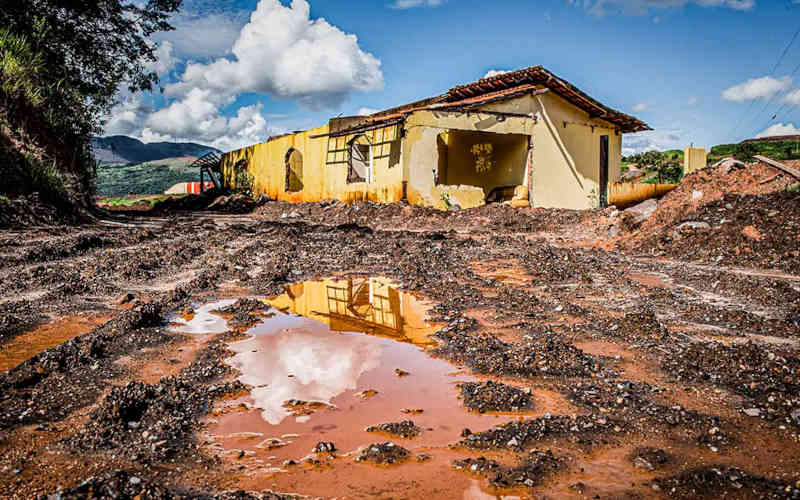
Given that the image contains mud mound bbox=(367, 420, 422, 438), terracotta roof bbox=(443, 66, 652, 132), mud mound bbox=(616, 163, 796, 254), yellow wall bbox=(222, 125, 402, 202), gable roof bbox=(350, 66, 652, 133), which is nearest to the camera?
mud mound bbox=(367, 420, 422, 438)

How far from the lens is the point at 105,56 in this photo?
55.8 ft

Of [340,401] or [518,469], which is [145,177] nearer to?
[340,401]

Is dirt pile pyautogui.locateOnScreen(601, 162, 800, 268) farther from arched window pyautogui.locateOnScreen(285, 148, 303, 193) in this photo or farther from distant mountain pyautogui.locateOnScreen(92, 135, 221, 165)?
distant mountain pyautogui.locateOnScreen(92, 135, 221, 165)

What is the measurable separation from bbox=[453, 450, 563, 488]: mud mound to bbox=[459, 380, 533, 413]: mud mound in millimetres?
482

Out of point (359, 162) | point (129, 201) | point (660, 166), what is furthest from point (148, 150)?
point (660, 166)

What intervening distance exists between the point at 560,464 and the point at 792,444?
114cm

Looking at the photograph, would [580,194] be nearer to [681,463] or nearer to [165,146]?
[681,463]

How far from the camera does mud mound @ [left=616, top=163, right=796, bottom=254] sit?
9133 millimetres

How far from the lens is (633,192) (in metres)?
18.5

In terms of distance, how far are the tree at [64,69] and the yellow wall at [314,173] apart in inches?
234

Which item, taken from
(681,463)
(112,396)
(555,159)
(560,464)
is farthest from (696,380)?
(555,159)

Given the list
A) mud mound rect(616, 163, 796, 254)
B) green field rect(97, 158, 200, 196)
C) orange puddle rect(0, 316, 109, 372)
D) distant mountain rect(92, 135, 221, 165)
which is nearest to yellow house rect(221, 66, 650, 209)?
mud mound rect(616, 163, 796, 254)

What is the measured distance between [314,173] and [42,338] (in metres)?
16.4

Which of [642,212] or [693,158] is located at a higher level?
[693,158]
